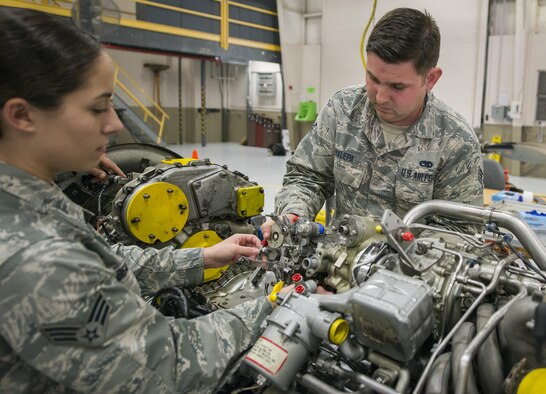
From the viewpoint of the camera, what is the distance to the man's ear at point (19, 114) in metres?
0.87

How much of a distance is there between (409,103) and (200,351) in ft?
4.24

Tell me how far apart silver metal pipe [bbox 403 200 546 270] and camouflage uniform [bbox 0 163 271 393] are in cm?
83

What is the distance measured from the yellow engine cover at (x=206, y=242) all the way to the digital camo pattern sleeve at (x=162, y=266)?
86 centimetres

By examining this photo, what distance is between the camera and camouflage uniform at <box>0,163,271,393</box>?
0.84 m

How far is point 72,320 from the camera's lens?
2.82ft

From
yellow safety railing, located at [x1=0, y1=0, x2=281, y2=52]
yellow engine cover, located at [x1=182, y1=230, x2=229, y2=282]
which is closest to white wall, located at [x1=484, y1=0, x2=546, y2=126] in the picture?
yellow safety railing, located at [x1=0, y1=0, x2=281, y2=52]

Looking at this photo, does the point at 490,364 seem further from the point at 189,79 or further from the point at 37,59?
the point at 189,79

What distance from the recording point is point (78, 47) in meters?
0.92

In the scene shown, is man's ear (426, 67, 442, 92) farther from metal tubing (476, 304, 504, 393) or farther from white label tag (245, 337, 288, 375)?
white label tag (245, 337, 288, 375)

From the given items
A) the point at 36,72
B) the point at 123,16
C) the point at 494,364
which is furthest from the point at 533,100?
the point at 36,72

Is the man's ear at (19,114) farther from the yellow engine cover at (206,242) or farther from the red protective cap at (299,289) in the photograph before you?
the yellow engine cover at (206,242)

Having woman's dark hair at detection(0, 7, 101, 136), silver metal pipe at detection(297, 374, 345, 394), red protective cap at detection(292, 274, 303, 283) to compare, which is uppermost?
woman's dark hair at detection(0, 7, 101, 136)

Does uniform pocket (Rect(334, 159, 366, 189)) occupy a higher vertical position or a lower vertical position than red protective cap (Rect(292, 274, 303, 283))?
higher

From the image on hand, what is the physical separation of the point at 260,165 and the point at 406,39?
24.6 feet
